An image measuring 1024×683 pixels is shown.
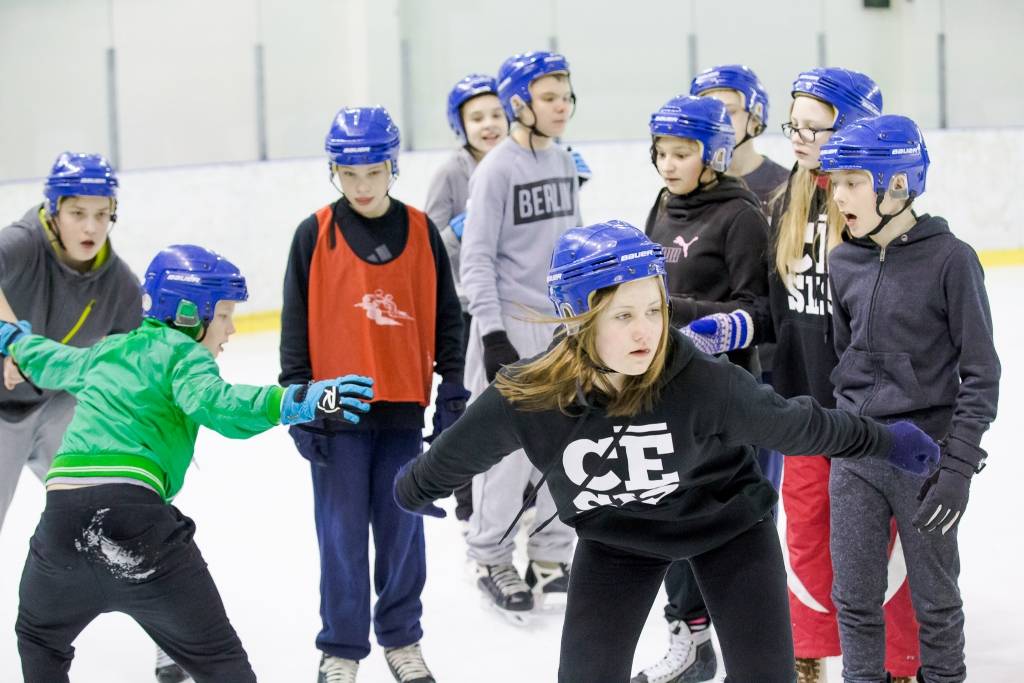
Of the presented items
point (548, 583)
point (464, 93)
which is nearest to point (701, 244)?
point (548, 583)

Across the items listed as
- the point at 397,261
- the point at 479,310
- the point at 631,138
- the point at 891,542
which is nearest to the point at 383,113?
the point at 397,261

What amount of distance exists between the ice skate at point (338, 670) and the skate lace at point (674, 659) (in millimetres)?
758

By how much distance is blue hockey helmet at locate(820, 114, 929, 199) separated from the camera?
2.96 m

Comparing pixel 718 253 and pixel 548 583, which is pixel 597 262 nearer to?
pixel 718 253

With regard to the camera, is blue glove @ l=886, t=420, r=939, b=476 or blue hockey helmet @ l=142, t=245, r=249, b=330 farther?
blue hockey helmet @ l=142, t=245, r=249, b=330

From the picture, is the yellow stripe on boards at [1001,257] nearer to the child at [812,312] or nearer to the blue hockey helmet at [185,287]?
the child at [812,312]

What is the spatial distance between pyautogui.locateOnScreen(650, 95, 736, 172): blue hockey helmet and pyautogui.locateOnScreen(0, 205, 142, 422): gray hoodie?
1596 millimetres

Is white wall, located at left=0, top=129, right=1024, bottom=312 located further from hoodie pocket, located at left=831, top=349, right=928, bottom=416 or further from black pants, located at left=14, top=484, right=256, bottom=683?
hoodie pocket, located at left=831, top=349, right=928, bottom=416

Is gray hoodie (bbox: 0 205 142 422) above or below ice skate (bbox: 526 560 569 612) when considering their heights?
above

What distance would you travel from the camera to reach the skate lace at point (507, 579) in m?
4.24

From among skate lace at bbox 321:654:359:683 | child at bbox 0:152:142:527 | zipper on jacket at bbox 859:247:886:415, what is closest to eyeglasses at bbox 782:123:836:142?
zipper on jacket at bbox 859:247:886:415

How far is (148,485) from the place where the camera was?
2.94m

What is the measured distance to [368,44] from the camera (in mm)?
9984

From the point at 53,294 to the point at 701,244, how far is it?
1.81 meters
